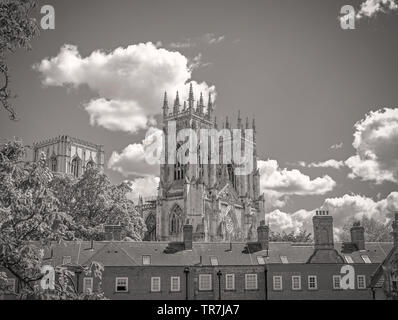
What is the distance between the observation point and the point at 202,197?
3204 inches

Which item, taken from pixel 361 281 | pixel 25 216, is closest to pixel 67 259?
pixel 361 281

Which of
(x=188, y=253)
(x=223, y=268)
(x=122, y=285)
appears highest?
(x=188, y=253)

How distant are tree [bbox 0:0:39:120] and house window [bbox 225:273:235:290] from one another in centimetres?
2573

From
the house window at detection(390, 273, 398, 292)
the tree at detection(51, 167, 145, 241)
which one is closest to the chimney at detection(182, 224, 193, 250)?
the tree at detection(51, 167, 145, 241)

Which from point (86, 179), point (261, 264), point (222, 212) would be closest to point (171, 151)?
point (222, 212)

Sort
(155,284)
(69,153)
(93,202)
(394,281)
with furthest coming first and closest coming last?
(69,153) < (93,202) < (155,284) < (394,281)

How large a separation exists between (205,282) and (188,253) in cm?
278

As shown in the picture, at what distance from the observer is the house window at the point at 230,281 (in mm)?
36156

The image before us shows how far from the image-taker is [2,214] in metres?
12.7

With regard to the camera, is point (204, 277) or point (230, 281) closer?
point (204, 277)

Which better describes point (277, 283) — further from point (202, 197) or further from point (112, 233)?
point (202, 197)

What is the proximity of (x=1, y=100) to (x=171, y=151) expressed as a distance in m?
76.0

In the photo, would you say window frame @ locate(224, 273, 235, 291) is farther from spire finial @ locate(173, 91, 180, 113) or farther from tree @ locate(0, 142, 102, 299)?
spire finial @ locate(173, 91, 180, 113)

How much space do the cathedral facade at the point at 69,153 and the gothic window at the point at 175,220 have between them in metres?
28.0
